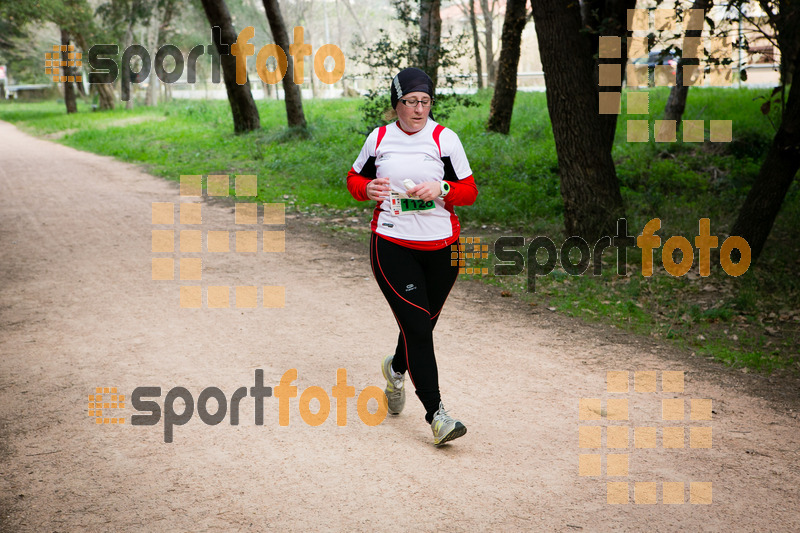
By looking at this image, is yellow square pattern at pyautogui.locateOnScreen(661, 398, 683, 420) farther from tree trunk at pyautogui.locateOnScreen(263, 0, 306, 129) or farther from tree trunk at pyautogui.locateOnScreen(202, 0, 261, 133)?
tree trunk at pyautogui.locateOnScreen(202, 0, 261, 133)

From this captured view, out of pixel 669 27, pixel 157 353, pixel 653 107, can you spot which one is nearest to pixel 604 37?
pixel 669 27

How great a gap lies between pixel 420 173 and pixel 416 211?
235 millimetres

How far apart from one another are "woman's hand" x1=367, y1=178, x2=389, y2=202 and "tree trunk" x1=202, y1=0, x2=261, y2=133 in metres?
18.1

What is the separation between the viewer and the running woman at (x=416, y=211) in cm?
443

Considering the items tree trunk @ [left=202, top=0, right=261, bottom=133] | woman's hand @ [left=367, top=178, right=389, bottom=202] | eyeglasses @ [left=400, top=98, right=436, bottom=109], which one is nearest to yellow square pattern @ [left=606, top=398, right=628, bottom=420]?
woman's hand @ [left=367, top=178, right=389, bottom=202]

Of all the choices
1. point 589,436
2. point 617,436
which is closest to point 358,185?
point 589,436

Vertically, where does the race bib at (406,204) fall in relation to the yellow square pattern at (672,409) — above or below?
above

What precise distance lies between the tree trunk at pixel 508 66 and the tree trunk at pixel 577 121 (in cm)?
755

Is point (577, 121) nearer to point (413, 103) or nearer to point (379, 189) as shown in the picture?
point (413, 103)

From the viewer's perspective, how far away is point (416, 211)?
4.51 m

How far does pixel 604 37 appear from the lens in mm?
9898

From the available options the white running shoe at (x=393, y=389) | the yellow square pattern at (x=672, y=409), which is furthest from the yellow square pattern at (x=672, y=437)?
the white running shoe at (x=393, y=389)

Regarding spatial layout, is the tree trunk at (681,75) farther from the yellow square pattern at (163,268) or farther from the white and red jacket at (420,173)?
the yellow square pattern at (163,268)

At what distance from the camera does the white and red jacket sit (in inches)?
176
